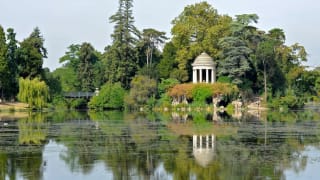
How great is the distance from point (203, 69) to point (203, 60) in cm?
134

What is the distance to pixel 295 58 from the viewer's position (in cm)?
7575

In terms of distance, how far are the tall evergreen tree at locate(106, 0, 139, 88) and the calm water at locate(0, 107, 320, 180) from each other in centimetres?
3565

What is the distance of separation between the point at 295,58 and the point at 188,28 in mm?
17765

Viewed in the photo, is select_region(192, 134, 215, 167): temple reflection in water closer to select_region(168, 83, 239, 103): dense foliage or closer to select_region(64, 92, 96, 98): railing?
select_region(168, 83, 239, 103): dense foliage

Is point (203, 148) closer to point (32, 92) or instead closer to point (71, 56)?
point (32, 92)

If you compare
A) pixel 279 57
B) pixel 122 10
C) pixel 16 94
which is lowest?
pixel 16 94

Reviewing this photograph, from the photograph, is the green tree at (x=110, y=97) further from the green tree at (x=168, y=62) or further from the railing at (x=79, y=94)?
the railing at (x=79, y=94)

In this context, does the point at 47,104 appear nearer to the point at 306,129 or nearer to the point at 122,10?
the point at 122,10

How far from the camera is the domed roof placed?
6266 cm

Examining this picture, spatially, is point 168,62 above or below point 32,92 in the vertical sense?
above

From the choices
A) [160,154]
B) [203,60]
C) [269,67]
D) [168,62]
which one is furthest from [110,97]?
[160,154]

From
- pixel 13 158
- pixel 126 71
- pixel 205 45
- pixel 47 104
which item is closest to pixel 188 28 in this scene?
pixel 205 45

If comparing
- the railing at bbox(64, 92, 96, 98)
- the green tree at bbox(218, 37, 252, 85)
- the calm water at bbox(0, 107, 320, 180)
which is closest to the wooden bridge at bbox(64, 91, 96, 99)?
the railing at bbox(64, 92, 96, 98)

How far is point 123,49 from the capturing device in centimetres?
6750
